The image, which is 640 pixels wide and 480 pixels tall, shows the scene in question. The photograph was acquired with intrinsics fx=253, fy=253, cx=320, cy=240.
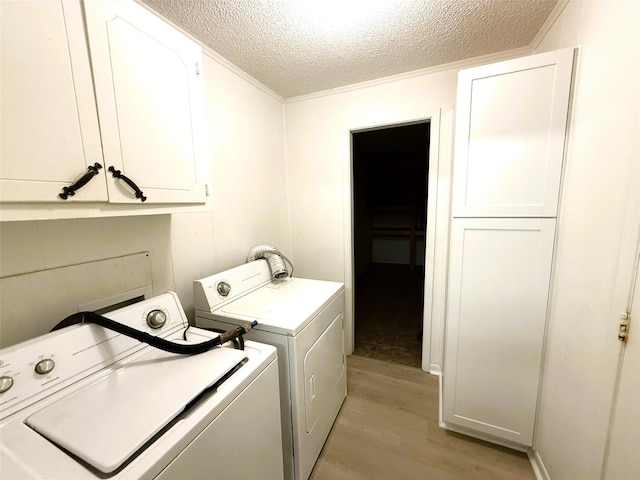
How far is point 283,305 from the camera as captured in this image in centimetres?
140

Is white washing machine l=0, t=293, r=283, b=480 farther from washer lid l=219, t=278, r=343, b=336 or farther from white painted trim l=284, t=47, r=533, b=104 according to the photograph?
white painted trim l=284, t=47, r=533, b=104

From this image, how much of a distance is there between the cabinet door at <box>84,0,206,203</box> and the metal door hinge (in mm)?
1628

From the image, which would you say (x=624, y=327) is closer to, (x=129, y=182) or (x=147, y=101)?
(x=129, y=182)

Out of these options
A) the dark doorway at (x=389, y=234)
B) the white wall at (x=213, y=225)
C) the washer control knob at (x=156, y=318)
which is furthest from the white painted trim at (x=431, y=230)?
the washer control knob at (x=156, y=318)

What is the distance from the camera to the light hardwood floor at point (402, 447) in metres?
1.39

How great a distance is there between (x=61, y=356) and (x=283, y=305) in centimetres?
86

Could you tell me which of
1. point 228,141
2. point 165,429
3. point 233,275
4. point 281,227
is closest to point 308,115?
point 228,141

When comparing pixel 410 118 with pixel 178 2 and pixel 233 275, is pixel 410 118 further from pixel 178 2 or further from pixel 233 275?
pixel 233 275

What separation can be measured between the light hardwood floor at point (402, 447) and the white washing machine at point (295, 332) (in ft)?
0.44

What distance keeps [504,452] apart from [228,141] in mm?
2613

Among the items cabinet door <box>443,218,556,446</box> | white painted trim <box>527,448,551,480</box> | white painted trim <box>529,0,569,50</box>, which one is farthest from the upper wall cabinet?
white painted trim <box>527,448,551,480</box>

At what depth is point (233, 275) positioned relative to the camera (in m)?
1.53

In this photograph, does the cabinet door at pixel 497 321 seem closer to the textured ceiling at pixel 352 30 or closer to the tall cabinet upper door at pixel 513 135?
the tall cabinet upper door at pixel 513 135

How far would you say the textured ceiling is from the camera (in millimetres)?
1264
